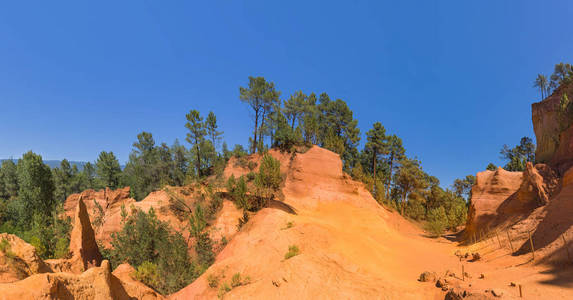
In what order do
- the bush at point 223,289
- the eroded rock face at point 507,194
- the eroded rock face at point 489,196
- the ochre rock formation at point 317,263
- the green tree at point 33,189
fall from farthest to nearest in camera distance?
the green tree at point 33,189
the eroded rock face at point 489,196
the eroded rock face at point 507,194
the bush at point 223,289
the ochre rock formation at point 317,263

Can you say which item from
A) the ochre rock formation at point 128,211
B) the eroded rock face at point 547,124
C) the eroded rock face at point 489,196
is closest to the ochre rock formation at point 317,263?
the eroded rock face at point 489,196

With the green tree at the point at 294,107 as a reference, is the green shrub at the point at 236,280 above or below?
below

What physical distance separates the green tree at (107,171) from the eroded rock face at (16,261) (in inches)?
2163

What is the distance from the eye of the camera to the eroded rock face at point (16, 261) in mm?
4707

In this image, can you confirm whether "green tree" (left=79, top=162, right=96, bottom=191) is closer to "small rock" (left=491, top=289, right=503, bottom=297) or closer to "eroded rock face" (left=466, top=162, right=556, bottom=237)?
"small rock" (left=491, top=289, right=503, bottom=297)

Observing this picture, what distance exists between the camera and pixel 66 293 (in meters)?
4.22

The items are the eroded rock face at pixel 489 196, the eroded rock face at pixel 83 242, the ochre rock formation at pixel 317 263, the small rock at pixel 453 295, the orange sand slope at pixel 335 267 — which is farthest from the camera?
the eroded rock face at pixel 489 196

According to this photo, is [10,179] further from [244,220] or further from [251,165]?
[244,220]

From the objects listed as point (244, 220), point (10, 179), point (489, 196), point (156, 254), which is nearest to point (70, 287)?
point (156, 254)

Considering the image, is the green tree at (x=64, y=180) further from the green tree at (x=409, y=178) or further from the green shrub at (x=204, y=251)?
the green tree at (x=409, y=178)

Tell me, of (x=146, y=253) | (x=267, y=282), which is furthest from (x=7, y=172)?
(x=267, y=282)

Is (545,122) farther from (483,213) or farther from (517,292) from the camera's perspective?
(517,292)

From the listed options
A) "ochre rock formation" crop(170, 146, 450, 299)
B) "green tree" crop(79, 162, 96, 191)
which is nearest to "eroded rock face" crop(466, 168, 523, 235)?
"ochre rock formation" crop(170, 146, 450, 299)

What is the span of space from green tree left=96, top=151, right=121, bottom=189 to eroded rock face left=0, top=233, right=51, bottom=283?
180ft
